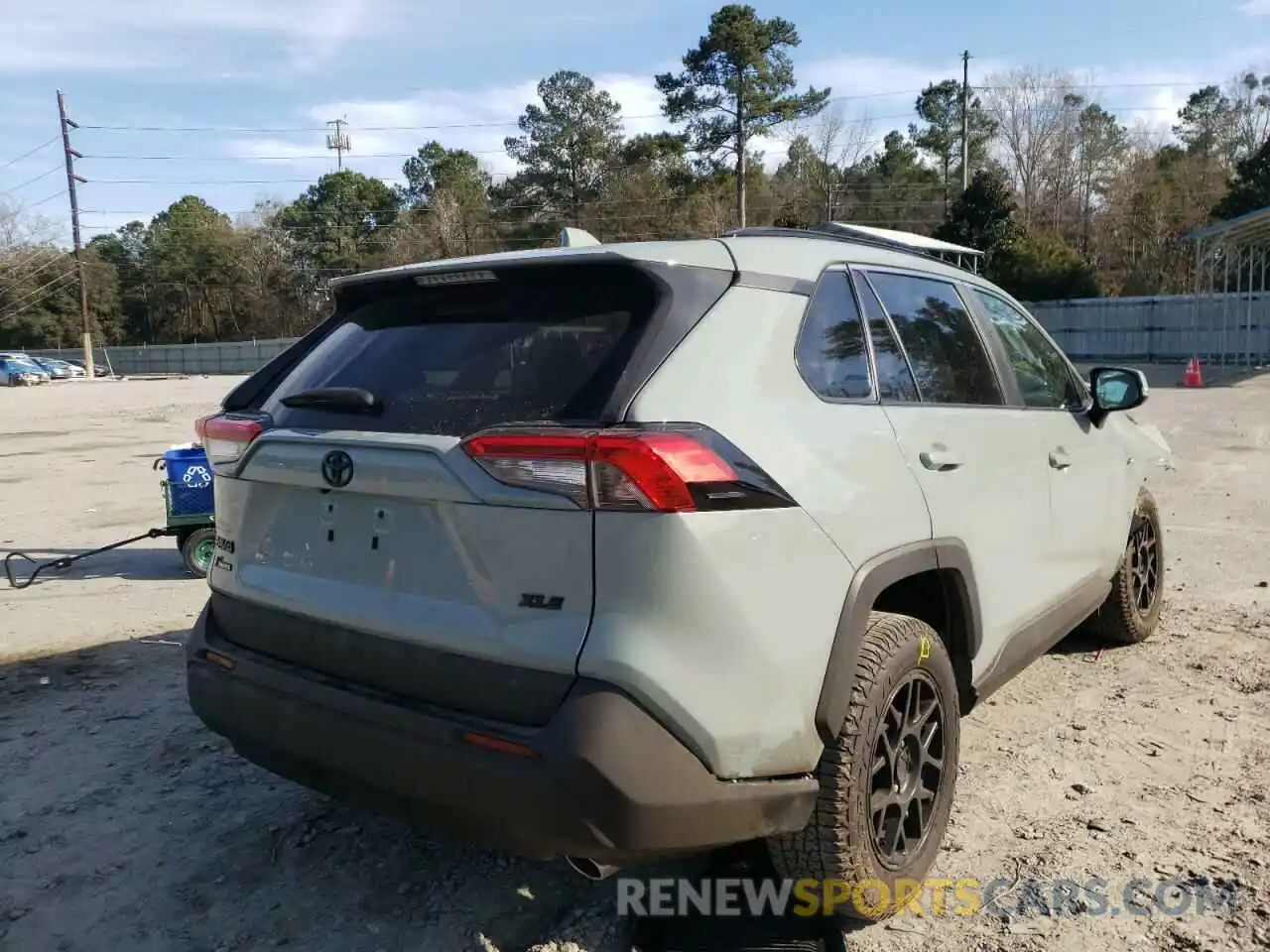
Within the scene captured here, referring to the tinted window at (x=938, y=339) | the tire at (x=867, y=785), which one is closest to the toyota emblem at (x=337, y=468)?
the tire at (x=867, y=785)

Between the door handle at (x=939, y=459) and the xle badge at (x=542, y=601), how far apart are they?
4.17ft

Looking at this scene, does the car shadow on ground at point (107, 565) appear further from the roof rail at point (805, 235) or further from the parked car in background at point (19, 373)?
the parked car in background at point (19, 373)

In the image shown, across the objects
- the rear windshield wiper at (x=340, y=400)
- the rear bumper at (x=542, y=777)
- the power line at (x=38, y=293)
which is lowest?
the rear bumper at (x=542, y=777)

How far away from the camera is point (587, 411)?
7.27 feet

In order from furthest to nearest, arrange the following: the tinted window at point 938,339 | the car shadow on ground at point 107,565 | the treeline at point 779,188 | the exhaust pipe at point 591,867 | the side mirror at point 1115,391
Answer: the treeline at point 779,188 → the car shadow on ground at point 107,565 → the side mirror at point 1115,391 → the tinted window at point 938,339 → the exhaust pipe at point 591,867

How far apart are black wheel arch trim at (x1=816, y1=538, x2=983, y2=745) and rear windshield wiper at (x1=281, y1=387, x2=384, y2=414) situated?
4.32 feet

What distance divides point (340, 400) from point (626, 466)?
930mm

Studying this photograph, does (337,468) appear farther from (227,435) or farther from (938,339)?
(938,339)

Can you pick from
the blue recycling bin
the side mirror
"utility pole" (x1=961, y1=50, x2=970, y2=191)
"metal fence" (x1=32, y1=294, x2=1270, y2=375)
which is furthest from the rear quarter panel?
"utility pole" (x1=961, y1=50, x2=970, y2=191)

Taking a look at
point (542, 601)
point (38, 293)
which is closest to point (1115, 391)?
point (542, 601)

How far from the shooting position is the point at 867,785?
8.38 ft

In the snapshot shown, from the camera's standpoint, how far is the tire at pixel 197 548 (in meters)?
6.90

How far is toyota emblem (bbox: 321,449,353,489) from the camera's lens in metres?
2.43

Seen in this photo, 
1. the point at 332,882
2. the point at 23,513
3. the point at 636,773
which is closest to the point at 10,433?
the point at 23,513
